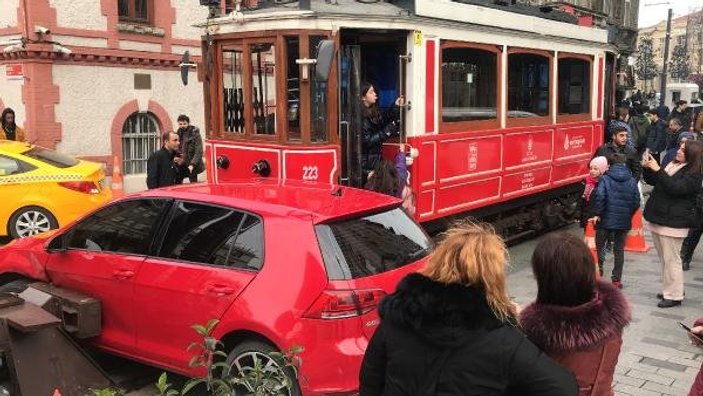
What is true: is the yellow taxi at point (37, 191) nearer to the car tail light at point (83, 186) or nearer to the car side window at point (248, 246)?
the car tail light at point (83, 186)

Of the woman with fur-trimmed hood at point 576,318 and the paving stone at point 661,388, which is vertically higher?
the woman with fur-trimmed hood at point 576,318

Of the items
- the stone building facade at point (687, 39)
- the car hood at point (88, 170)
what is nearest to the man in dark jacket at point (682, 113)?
the car hood at point (88, 170)

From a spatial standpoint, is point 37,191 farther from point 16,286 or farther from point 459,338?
point 459,338

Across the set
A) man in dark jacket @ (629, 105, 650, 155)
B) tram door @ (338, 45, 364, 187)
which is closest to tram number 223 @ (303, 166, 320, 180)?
tram door @ (338, 45, 364, 187)

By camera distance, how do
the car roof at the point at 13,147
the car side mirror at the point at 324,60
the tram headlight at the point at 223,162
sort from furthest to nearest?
the car roof at the point at 13,147
the tram headlight at the point at 223,162
the car side mirror at the point at 324,60

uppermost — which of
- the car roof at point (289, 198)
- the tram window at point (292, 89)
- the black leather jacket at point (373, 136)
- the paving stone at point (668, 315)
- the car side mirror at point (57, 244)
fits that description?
the tram window at point (292, 89)

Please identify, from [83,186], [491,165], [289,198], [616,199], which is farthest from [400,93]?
[83,186]

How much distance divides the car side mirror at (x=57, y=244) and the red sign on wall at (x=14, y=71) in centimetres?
1065

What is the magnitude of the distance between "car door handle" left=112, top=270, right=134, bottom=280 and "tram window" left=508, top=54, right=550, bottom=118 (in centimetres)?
A: 584

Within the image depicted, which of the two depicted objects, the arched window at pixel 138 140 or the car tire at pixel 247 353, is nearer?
the car tire at pixel 247 353

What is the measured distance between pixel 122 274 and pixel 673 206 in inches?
192

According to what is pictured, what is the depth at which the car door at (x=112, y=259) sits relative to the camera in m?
4.88

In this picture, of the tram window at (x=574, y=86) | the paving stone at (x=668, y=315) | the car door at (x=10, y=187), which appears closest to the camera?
the paving stone at (x=668, y=315)

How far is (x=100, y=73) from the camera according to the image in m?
15.5
